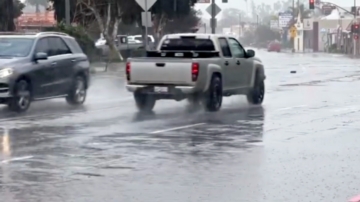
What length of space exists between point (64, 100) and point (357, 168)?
12.7 m

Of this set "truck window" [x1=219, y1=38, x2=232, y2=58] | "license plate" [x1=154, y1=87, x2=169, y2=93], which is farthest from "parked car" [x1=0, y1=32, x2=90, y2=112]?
"truck window" [x1=219, y1=38, x2=232, y2=58]

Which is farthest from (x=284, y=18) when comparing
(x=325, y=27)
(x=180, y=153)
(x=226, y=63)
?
(x=180, y=153)

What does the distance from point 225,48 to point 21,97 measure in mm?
4882

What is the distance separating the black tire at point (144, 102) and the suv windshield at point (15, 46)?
2.55m

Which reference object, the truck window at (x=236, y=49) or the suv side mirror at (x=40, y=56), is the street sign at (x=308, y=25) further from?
the suv side mirror at (x=40, y=56)

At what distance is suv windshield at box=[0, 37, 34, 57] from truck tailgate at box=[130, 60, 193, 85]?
231 centimetres

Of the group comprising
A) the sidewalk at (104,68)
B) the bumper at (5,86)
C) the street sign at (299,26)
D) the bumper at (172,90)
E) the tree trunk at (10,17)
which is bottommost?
the sidewalk at (104,68)

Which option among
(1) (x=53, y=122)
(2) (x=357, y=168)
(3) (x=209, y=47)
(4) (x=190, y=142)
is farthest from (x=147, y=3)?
(2) (x=357, y=168)

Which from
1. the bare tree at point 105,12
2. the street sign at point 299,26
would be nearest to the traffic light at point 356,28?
the street sign at point 299,26

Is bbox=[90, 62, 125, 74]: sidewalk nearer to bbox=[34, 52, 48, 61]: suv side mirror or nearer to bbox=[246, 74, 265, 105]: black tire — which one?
bbox=[246, 74, 265, 105]: black tire

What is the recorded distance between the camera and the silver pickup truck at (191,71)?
1945 cm

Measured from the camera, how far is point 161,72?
1955 cm

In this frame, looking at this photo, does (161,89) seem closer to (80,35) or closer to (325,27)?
(80,35)

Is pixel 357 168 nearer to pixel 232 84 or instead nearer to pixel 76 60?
pixel 232 84
